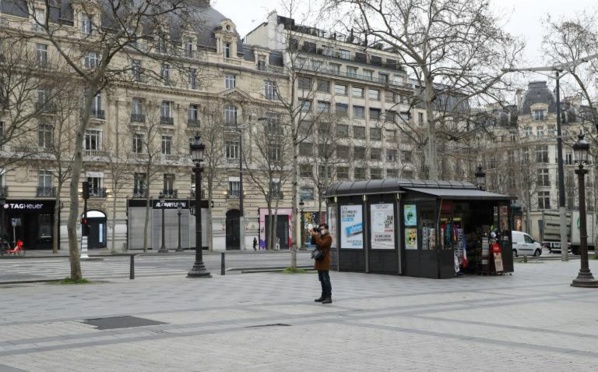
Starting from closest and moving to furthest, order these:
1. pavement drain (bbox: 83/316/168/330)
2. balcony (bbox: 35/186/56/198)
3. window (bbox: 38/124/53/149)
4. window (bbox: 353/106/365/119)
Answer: pavement drain (bbox: 83/316/168/330)
window (bbox: 38/124/53/149)
balcony (bbox: 35/186/56/198)
window (bbox: 353/106/365/119)

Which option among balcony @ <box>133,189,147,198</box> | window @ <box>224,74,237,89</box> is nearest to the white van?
balcony @ <box>133,189,147,198</box>

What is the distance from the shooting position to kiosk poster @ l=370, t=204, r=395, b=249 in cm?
2148

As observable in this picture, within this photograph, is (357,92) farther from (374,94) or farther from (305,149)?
(305,149)

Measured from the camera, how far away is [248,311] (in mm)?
12359

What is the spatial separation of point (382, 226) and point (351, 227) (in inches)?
64.0

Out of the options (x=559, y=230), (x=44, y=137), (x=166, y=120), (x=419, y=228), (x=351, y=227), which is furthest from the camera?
(x=166, y=120)

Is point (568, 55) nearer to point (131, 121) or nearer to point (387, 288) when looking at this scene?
point (387, 288)

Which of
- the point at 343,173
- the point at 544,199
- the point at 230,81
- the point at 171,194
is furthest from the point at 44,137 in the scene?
the point at 544,199

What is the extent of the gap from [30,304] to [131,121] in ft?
136

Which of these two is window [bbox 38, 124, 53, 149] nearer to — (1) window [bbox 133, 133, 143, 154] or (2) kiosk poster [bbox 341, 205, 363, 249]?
(1) window [bbox 133, 133, 143, 154]

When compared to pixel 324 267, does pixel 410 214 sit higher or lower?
higher

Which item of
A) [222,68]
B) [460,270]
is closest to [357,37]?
[460,270]

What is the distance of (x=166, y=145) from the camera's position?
57969mm

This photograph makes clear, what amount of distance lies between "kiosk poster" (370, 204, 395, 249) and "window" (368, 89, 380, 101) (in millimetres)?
56557
